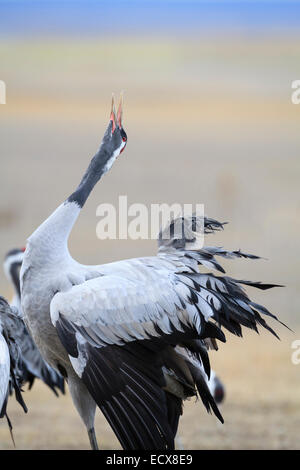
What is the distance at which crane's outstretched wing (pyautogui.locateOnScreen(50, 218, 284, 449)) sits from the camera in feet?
14.9

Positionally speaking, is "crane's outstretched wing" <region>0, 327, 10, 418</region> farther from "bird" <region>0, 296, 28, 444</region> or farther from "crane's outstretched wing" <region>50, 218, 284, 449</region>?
"crane's outstretched wing" <region>50, 218, 284, 449</region>

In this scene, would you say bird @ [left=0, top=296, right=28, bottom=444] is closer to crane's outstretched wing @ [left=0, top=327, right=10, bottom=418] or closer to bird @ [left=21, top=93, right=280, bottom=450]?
crane's outstretched wing @ [left=0, top=327, right=10, bottom=418]

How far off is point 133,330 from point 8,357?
715 millimetres

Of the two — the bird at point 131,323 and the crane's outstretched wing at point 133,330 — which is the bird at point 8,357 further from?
the crane's outstretched wing at point 133,330

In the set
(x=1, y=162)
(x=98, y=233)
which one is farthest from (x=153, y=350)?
(x=1, y=162)

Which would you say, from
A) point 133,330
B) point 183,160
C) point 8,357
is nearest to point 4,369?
point 8,357

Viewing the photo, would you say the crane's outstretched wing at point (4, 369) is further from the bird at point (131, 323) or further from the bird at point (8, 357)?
the bird at point (131, 323)

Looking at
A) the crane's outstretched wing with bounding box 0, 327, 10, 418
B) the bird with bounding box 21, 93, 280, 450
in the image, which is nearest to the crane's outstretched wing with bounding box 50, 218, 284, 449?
the bird with bounding box 21, 93, 280, 450

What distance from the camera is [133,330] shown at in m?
4.61

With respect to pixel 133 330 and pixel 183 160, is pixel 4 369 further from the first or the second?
pixel 183 160

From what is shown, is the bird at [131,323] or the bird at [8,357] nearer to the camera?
the bird at [131,323]

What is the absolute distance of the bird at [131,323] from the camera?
14.9 feet

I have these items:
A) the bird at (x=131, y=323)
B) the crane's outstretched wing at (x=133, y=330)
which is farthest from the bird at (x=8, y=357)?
the crane's outstretched wing at (x=133, y=330)

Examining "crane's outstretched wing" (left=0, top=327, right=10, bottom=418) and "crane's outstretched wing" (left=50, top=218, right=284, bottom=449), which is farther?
"crane's outstretched wing" (left=0, top=327, right=10, bottom=418)
